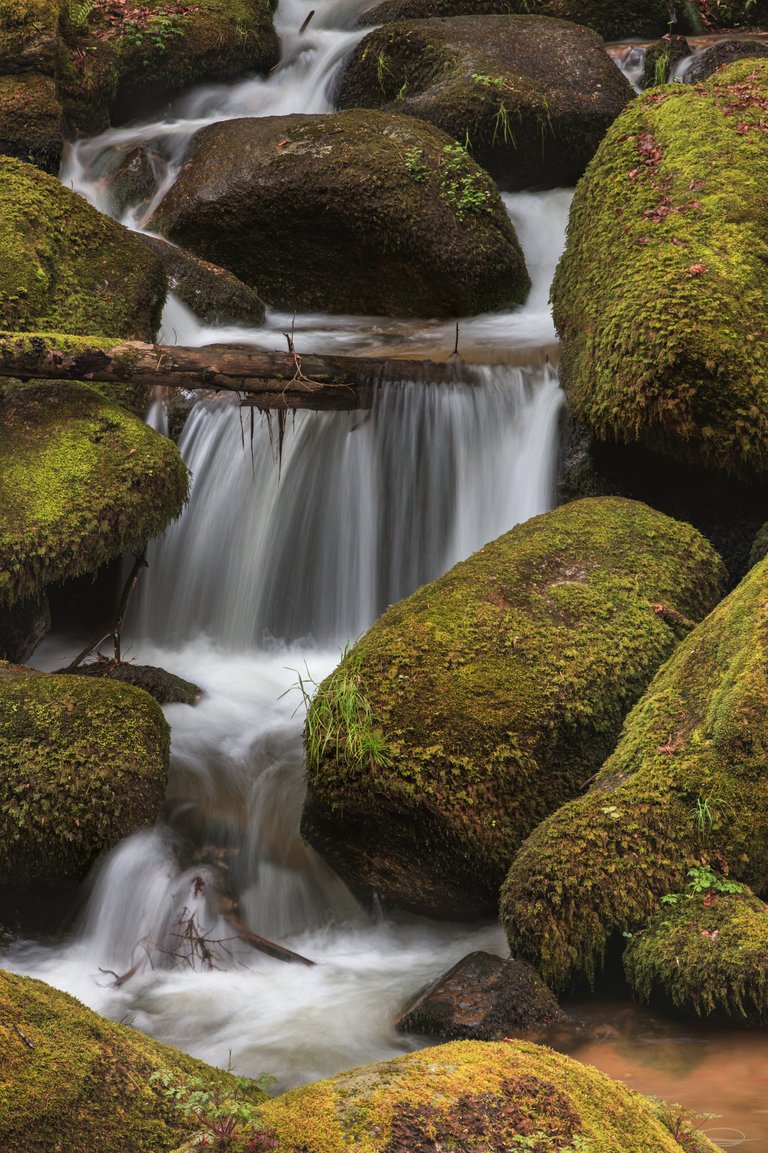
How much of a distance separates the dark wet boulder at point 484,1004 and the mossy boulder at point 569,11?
1094cm

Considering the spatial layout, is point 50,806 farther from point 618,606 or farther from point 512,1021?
point 618,606

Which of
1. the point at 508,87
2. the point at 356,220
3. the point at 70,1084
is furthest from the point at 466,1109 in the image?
the point at 508,87

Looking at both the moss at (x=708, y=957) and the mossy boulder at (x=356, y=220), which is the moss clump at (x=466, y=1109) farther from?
the mossy boulder at (x=356, y=220)

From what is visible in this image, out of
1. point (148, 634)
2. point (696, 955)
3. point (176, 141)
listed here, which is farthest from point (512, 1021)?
point (176, 141)

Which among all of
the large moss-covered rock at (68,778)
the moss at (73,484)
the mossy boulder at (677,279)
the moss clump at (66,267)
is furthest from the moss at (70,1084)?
the moss clump at (66,267)

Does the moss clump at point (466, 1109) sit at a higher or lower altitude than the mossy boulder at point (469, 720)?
higher

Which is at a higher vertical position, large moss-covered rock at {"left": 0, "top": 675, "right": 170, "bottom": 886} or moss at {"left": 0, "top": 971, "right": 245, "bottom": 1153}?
moss at {"left": 0, "top": 971, "right": 245, "bottom": 1153}

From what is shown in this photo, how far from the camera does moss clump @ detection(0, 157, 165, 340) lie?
673 cm

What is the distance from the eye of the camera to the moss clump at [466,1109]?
1.83 metres

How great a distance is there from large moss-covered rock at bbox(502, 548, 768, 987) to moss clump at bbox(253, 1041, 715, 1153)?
70.6 inches

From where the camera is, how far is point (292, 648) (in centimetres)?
700

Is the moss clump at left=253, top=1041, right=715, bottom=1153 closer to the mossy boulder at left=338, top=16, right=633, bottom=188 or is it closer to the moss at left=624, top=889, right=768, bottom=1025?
the moss at left=624, top=889, right=768, bottom=1025

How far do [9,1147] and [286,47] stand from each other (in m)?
12.2

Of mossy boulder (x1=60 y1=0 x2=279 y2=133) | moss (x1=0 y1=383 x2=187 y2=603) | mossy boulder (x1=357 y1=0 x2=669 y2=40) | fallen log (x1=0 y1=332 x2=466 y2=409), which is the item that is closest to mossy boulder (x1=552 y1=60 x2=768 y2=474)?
fallen log (x1=0 y1=332 x2=466 y2=409)
